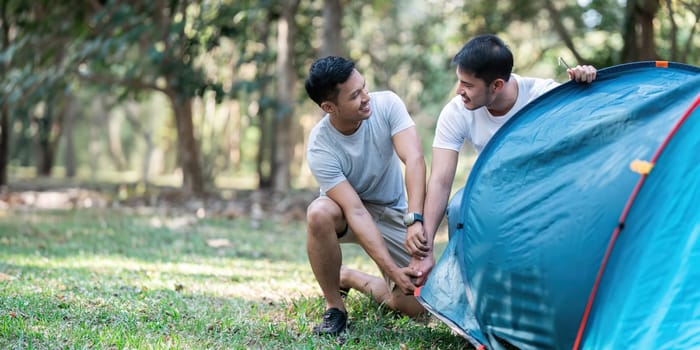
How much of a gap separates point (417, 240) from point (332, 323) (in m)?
0.53

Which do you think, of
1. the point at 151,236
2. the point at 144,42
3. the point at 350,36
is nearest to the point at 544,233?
the point at 151,236

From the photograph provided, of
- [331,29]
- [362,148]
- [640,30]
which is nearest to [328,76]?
[362,148]

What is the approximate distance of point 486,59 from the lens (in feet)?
10.6

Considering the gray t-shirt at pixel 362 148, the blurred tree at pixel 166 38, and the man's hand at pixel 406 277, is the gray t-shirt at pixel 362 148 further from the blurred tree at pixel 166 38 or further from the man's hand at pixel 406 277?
the blurred tree at pixel 166 38

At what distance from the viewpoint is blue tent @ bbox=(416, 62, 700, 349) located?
8.27ft

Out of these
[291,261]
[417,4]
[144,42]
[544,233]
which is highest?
[417,4]

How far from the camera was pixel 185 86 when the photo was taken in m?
10.1

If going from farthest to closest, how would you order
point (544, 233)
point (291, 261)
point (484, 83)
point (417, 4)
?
1. point (417, 4)
2. point (291, 261)
3. point (484, 83)
4. point (544, 233)

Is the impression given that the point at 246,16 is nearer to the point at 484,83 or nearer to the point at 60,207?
the point at 60,207

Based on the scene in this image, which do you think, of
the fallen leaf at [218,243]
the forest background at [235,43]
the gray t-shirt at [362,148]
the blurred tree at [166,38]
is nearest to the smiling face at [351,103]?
the gray t-shirt at [362,148]

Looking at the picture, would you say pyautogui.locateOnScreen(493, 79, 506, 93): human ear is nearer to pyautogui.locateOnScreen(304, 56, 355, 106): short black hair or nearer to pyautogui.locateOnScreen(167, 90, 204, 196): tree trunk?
pyautogui.locateOnScreen(304, 56, 355, 106): short black hair

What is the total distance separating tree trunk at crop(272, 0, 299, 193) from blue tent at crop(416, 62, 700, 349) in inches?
318

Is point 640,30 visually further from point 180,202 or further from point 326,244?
point 180,202

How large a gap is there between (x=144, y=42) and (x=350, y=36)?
17.0 feet
